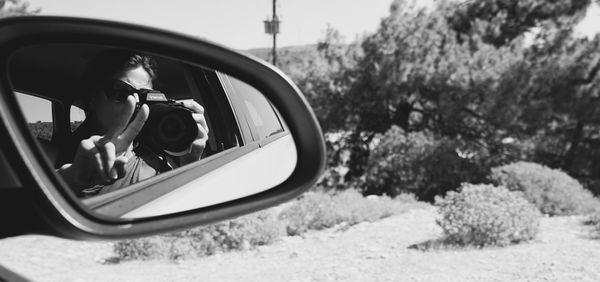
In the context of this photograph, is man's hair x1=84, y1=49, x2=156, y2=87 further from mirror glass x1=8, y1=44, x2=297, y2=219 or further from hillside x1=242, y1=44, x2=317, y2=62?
hillside x1=242, y1=44, x2=317, y2=62

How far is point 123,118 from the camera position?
4.33 ft

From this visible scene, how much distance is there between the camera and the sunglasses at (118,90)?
1.38 m

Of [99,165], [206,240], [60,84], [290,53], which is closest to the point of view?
[99,165]

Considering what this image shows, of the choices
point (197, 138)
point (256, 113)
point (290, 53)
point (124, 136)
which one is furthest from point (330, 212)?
point (290, 53)

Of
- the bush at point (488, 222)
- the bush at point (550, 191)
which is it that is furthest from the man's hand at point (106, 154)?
the bush at point (550, 191)

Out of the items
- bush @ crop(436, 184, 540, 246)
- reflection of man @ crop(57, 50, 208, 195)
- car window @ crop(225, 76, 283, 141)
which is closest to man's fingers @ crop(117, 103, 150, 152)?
reflection of man @ crop(57, 50, 208, 195)

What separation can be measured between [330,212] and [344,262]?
2254 mm

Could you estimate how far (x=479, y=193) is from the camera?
668cm

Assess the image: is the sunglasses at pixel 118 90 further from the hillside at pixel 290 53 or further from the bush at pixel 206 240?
the bush at pixel 206 240

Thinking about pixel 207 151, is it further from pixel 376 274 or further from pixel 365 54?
pixel 365 54

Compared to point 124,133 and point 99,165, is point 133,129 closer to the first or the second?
point 124,133

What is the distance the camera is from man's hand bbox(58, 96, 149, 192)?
1.16 meters

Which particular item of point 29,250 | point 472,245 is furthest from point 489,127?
point 29,250

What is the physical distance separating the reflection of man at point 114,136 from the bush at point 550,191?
8064 millimetres
